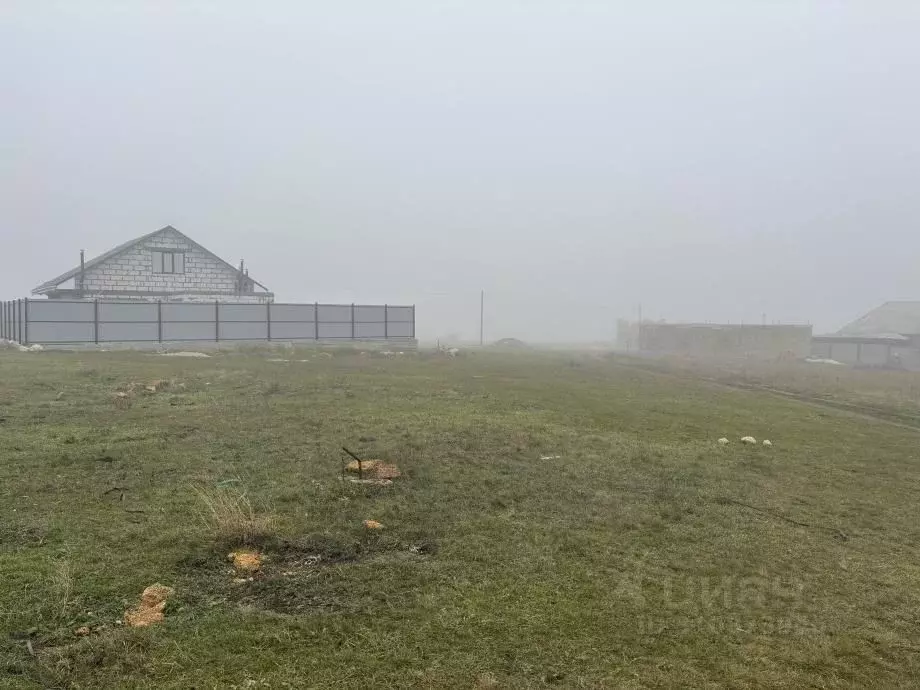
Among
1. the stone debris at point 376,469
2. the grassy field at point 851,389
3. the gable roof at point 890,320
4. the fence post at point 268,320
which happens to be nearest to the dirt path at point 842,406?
the grassy field at point 851,389

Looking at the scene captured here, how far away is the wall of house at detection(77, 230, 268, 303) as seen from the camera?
3691cm

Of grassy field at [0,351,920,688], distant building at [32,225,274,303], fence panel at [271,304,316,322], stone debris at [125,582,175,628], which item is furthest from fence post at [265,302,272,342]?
stone debris at [125,582,175,628]

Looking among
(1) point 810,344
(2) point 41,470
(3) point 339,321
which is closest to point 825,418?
(2) point 41,470

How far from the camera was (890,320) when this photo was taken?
7631cm

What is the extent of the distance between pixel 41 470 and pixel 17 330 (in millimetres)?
28757

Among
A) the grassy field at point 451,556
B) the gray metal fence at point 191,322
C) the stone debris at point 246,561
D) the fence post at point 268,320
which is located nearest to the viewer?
the grassy field at point 451,556

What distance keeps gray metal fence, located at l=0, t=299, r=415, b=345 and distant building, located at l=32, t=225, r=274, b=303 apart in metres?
3.14

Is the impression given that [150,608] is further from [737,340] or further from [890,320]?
[890,320]

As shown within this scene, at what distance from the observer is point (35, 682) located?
3.13 m

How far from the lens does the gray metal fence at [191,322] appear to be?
29312 mm

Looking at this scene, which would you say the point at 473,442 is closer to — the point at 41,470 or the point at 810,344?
the point at 41,470

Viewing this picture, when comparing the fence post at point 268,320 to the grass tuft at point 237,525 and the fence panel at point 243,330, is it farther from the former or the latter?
the grass tuft at point 237,525

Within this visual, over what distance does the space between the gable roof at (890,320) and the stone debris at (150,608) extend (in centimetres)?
8316

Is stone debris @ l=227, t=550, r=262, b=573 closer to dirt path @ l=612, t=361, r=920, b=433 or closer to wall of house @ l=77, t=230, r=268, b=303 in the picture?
dirt path @ l=612, t=361, r=920, b=433
